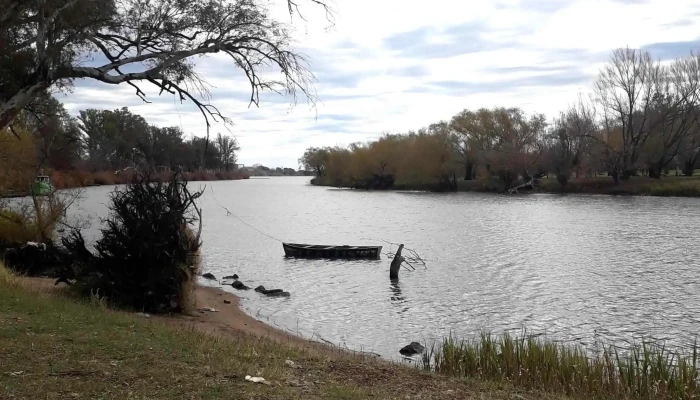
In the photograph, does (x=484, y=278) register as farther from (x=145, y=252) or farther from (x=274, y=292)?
(x=145, y=252)

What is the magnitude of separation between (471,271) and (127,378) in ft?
76.8

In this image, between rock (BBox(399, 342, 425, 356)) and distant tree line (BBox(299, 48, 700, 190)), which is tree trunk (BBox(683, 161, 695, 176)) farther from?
rock (BBox(399, 342, 425, 356))

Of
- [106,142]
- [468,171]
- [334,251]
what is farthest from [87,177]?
[468,171]

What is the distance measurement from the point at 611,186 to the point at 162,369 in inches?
3292

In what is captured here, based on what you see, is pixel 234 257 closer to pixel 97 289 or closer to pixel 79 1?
pixel 97 289

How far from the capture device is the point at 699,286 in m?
24.0

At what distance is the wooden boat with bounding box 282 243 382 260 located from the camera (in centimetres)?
3312

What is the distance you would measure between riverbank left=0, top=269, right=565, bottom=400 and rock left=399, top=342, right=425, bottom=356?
540 cm

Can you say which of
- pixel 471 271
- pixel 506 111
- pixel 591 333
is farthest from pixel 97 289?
pixel 506 111

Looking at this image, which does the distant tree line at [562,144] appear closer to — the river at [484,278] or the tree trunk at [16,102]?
the river at [484,278]

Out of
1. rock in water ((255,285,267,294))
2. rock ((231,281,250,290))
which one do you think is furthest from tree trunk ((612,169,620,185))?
rock in water ((255,285,267,294))

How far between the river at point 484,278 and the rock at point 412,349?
44 cm

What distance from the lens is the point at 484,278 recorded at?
26.9 meters

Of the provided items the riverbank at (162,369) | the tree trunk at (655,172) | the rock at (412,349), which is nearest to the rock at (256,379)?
the riverbank at (162,369)
